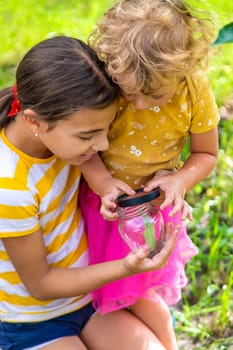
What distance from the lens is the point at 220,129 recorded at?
12.1ft

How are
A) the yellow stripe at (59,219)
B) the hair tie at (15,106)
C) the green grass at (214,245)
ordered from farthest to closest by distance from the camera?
the green grass at (214,245), the yellow stripe at (59,219), the hair tie at (15,106)

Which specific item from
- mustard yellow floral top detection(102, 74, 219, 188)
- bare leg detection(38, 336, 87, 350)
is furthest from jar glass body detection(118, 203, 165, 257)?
bare leg detection(38, 336, 87, 350)

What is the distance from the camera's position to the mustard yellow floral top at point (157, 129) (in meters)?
2.30

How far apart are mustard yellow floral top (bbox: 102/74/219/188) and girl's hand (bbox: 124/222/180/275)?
0.19 meters

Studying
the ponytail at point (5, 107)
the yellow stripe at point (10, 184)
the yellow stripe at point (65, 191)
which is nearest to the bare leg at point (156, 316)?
the yellow stripe at point (65, 191)

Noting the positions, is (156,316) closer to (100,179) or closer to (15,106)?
(100,179)

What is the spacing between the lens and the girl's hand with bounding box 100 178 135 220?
7.34 ft

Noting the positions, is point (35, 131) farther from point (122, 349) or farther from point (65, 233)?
point (122, 349)

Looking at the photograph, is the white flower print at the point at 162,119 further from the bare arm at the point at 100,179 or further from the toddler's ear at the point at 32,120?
the toddler's ear at the point at 32,120

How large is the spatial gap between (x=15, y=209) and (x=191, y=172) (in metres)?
0.48

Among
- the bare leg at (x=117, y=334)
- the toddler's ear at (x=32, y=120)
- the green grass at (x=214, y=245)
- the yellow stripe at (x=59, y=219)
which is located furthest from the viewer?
the green grass at (x=214, y=245)

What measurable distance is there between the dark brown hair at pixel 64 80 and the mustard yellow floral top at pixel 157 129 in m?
0.15

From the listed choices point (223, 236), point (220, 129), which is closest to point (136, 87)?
point (223, 236)

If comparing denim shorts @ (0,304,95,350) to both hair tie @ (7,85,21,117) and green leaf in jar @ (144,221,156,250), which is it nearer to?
green leaf in jar @ (144,221,156,250)
